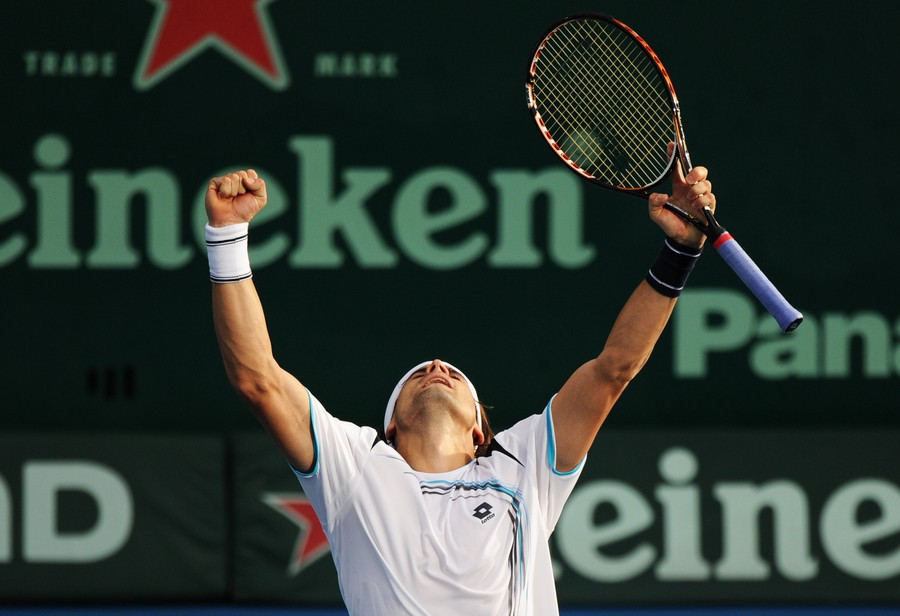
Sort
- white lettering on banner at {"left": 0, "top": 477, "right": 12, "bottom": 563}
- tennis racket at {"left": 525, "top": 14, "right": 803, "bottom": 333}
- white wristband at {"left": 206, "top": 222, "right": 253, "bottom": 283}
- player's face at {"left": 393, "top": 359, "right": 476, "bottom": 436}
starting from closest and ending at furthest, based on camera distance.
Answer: white wristband at {"left": 206, "top": 222, "right": 253, "bottom": 283}, player's face at {"left": 393, "top": 359, "right": 476, "bottom": 436}, tennis racket at {"left": 525, "top": 14, "right": 803, "bottom": 333}, white lettering on banner at {"left": 0, "top": 477, "right": 12, "bottom": 563}

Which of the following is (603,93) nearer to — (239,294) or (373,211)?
(373,211)

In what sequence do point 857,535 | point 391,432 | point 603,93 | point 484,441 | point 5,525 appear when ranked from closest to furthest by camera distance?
point 391,432
point 484,441
point 603,93
point 5,525
point 857,535

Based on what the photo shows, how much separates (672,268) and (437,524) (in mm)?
900

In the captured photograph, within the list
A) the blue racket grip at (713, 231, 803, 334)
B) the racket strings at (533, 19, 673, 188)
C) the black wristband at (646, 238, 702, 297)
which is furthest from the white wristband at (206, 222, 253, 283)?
the racket strings at (533, 19, 673, 188)

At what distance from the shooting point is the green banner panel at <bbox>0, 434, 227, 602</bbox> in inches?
293

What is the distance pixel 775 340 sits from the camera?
7645 mm

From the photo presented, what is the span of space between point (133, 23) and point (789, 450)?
4.12 m

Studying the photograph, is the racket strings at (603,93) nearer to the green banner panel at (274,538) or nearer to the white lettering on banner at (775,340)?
the white lettering on banner at (775,340)

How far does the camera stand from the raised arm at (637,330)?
3.74m

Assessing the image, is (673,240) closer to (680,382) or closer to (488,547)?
(488,547)

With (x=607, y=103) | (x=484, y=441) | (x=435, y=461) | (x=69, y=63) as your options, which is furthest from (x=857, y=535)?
(x=69, y=63)

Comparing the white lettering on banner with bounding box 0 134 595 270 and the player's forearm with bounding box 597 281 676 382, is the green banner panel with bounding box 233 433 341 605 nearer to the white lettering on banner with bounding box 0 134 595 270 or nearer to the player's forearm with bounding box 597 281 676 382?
the white lettering on banner with bounding box 0 134 595 270

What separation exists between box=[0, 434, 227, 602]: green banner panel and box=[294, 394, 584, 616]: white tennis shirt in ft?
12.5

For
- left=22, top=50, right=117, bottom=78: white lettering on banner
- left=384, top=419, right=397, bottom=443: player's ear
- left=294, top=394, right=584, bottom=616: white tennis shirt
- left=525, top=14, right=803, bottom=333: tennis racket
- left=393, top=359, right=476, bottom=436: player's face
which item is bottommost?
left=294, top=394, right=584, bottom=616: white tennis shirt
